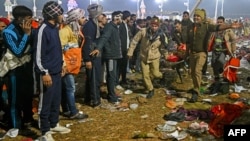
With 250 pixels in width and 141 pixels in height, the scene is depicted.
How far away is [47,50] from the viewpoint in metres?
5.32

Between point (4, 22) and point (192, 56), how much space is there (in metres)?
4.63

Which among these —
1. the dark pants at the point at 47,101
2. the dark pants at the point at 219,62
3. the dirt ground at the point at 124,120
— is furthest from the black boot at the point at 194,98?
the dark pants at the point at 47,101

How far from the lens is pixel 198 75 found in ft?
26.9

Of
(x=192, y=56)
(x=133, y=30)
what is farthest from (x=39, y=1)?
(x=192, y=56)

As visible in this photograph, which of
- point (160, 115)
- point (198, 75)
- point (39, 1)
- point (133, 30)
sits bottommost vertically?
point (160, 115)

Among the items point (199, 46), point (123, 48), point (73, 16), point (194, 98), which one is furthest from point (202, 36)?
point (73, 16)

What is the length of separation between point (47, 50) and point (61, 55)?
1.21ft

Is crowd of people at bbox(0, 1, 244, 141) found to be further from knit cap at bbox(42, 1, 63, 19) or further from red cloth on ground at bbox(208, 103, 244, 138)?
red cloth on ground at bbox(208, 103, 244, 138)

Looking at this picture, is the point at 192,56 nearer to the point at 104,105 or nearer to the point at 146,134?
the point at 104,105

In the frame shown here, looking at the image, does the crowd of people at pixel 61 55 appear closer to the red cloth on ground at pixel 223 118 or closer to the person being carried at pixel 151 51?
the person being carried at pixel 151 51

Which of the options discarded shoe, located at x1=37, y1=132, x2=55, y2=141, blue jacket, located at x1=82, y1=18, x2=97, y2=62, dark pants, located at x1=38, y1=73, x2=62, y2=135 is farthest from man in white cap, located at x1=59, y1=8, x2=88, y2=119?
discarded shoe, located at x1=37, y1=132, x2=55, y2=141

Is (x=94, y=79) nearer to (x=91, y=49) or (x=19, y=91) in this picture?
(x=91, y=49)

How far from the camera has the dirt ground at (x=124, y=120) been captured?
5945 mm

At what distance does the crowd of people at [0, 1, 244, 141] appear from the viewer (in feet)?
17.8
